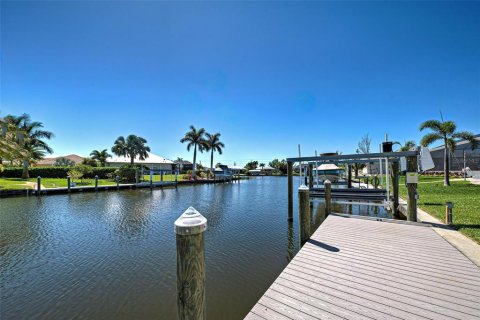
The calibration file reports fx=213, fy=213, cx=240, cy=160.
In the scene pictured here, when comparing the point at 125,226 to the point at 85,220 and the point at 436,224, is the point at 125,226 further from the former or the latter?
the point at 436,224

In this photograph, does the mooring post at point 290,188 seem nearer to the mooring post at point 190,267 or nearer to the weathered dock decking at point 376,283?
the weathered dock decking at point 376,283

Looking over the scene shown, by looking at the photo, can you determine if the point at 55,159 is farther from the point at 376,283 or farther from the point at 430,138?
the point at 430,138

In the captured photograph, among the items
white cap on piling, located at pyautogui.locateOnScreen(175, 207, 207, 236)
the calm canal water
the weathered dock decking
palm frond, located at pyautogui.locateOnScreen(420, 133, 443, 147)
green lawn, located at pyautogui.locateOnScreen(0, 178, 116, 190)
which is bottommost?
the calm canal water

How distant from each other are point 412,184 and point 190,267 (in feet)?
25.6

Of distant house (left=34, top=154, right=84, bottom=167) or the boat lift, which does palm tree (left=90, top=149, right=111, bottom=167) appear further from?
the boat lift

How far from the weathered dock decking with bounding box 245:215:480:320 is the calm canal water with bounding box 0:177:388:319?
1.61 meters

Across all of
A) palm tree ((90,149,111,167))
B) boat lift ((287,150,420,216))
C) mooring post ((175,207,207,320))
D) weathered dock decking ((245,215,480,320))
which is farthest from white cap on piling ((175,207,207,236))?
palm tree ((90,149,111,167))

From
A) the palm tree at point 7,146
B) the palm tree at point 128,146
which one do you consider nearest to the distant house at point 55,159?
the palm tree at point 128,146

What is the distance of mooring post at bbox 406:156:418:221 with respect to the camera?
23.0 feet

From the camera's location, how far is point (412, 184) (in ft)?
23.1

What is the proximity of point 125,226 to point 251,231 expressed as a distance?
6329 mm

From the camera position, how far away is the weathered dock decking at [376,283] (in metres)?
2.85

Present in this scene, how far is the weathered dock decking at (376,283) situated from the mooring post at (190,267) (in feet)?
3.09

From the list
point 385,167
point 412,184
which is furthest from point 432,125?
point 412,184
